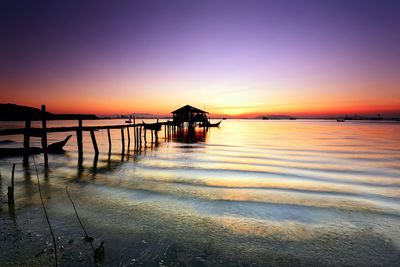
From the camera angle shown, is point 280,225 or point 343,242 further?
point 280,225

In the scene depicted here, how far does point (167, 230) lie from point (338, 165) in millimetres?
12314

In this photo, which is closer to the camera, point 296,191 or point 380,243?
point 380,243

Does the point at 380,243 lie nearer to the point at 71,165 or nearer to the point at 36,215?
the point at 36,215

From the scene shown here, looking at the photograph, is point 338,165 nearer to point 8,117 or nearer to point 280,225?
point 280,225

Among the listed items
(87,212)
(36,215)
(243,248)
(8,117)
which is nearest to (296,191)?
(243,248)

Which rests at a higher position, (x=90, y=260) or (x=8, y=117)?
(x=8, y=117)

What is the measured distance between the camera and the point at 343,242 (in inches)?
186

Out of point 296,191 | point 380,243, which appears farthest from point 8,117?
point 380,243

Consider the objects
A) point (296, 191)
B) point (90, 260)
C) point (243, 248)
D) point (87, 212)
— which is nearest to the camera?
point (90, 260)

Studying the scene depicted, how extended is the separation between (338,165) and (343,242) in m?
10.5

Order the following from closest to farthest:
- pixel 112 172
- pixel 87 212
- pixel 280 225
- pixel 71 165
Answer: pixel 280 225 < pixel 87 212 < pixel 112 172 < pixel 71 165

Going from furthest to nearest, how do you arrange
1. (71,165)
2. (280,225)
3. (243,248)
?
(71,165)
(280,225)
(243,248)

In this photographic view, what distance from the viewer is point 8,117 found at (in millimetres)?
9586

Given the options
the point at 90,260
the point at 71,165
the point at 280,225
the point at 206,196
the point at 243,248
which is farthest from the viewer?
the point at 71,165
